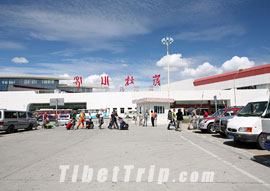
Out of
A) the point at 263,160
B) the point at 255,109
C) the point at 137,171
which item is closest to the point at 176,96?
the point at 255,109

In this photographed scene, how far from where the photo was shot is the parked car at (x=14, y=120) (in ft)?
53.8

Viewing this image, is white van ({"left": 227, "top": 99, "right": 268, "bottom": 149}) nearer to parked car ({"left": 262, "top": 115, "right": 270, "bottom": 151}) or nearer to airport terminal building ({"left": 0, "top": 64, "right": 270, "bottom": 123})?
parked car ({"left": 262, "top": 115, "right": 270, "bottom": 151})

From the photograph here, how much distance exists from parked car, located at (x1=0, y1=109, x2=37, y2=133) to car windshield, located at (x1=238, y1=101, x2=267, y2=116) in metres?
15.9

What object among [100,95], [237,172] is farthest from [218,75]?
[237,172]

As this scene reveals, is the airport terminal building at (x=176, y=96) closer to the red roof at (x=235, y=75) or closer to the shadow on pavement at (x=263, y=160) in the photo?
the red roof at (x=235, y=75)

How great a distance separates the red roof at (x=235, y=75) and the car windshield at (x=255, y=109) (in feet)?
128

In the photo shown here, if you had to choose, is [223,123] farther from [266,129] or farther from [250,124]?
[266,129]

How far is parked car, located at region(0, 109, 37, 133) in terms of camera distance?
1639cm

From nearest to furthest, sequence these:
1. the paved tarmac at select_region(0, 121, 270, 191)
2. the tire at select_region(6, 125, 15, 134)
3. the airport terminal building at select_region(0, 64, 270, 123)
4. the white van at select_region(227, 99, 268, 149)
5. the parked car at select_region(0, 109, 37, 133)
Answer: the paved tarmac at select_region(0, 121, 270, 191) → the white van at select_region(227, 99, 268, 149) → the parked car at select_region(0, 109, 37, 133) → the tire at select_region(6, 125, 15, 134) → the airport terminal building at select_region(0, 64, 270, 123)

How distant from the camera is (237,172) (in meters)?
5.55

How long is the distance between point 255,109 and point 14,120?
16.9m

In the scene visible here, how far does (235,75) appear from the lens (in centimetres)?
5606

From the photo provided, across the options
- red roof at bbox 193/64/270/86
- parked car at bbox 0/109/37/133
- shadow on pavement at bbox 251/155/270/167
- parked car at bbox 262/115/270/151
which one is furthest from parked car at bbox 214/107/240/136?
red roof at bbox 193/64/270/86

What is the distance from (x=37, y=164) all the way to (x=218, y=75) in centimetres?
6098
